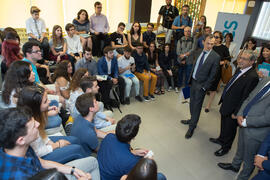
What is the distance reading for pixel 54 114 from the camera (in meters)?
2.26

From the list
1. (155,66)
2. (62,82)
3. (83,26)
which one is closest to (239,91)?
(62,82)

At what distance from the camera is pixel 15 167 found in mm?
1196

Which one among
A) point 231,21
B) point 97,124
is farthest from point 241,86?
point 231,21

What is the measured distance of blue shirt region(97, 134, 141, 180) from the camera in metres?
1.48

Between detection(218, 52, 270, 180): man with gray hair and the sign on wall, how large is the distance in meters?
3.23

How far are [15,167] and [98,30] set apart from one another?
450cm

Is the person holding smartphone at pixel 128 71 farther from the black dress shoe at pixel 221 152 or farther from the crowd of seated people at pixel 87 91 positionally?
the black dress shoe at pixel 221 152

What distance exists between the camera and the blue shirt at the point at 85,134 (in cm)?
188

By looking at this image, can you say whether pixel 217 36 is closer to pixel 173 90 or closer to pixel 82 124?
pixel 173 90

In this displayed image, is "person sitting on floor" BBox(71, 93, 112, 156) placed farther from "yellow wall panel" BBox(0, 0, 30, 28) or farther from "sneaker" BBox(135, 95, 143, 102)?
"yellow wall panel" BBox(0, 0, 30, 28)

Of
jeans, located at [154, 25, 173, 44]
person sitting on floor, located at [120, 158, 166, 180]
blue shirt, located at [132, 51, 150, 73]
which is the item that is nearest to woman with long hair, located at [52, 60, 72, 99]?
blue shirt, located at [132, 51, 150, 73]

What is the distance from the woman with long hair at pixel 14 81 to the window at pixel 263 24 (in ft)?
34.9

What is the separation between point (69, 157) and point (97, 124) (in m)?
0.72

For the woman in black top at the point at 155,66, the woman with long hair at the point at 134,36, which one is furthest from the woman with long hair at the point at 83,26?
the woman in black top at the point at 155,66
